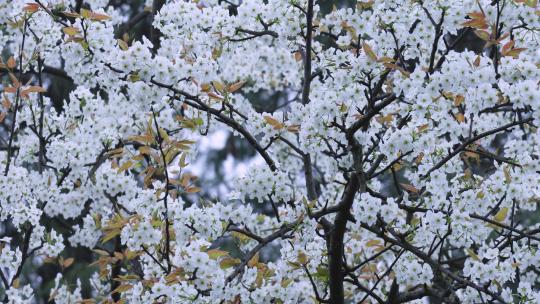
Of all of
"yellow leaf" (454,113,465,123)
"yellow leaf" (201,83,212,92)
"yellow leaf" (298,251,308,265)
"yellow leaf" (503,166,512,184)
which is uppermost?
"yellow leaf" (201,83,212,92)

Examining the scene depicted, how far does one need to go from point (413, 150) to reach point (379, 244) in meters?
0.87

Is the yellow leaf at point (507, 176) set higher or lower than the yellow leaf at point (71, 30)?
lower

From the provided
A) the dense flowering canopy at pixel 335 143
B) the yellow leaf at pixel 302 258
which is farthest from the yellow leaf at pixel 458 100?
the yellow leaf at pixel 302 258

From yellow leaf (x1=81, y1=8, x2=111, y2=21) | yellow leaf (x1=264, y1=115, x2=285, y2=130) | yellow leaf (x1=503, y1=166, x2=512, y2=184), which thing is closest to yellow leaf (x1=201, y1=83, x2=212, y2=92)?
yellow leaf (x1=264, y1=115, x2=285, y2=130)

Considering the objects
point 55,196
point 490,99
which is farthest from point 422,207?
point 55,196

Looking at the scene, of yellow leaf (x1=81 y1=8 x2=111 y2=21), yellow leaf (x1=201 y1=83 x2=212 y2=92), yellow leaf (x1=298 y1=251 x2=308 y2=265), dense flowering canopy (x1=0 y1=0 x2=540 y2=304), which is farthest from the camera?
yellow leaf (x1=201 y1=83 x2=212 y2=92)

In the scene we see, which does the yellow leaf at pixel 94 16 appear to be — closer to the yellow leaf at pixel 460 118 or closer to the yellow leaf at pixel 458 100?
the yellow leaf at pixel 458 100

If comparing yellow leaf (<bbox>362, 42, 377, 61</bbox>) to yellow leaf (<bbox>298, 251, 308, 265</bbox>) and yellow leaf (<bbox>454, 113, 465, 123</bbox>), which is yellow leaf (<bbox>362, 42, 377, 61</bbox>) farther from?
yellow leaf (<bbox>298, 251, 308, 265</bbox>)

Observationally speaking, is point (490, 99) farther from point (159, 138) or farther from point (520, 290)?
point (159, 138)

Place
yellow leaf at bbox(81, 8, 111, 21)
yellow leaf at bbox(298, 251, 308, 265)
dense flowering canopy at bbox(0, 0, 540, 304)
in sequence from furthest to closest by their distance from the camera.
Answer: yellow leaf at bbox(298, 251, 308, 265) < yellow leaf at bbox(81, 8, 111, 21) < dense flowering canopy at bbox(0, 0, 540, 304)

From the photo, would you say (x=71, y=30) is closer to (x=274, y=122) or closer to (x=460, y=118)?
(x=274, y=122)

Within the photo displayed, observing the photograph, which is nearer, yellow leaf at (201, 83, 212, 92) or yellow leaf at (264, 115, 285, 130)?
yellow leaf at (264, 115, 285, 130)

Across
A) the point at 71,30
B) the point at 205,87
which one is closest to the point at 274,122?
the point at 205,87

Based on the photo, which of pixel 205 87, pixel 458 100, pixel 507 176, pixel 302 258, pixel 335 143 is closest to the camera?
pixel 458 100
